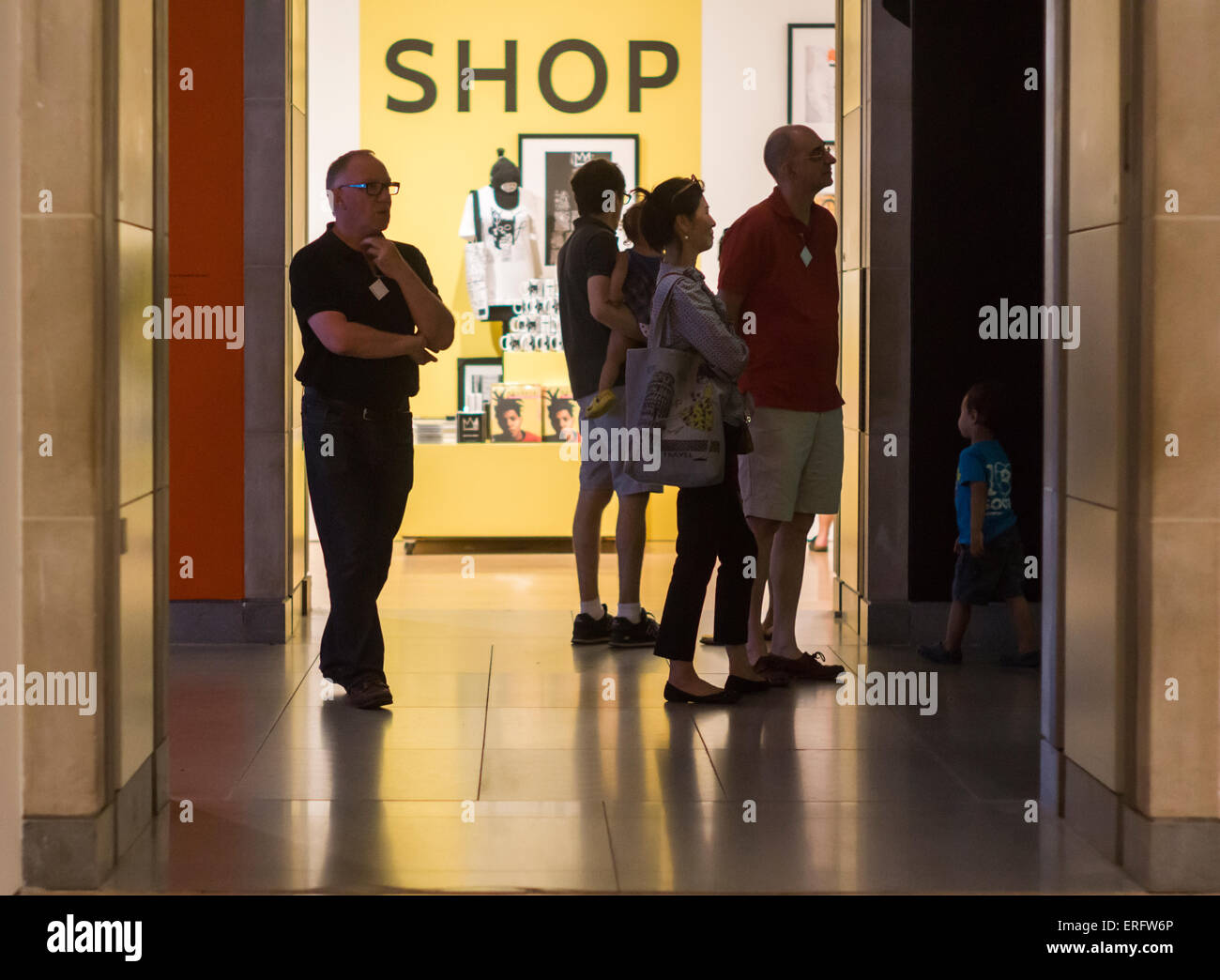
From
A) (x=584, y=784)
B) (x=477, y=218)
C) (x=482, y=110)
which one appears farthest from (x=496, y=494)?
(x=584, y=784)

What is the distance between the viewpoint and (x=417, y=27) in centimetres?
1000

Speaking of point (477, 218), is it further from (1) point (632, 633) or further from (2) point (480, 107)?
(1) point (632, 633)

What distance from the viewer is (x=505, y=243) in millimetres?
9906

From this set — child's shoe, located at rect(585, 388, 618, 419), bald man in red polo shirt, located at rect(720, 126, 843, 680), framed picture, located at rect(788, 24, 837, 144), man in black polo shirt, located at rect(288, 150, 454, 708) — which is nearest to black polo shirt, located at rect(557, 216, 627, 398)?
child's shoe, located at rect(585, 388, 618, 419)

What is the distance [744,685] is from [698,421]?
919mm

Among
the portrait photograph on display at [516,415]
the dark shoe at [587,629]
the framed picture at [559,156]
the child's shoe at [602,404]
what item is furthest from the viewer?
the framed picture at [559,156]

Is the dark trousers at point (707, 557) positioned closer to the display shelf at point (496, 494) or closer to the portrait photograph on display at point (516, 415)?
the display shelf at point (496, 494)

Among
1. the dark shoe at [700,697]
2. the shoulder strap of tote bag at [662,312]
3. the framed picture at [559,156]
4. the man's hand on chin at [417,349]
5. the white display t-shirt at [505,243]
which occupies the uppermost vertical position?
the framed picture at [559,156]

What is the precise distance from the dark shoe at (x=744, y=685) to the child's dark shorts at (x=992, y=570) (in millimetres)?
859

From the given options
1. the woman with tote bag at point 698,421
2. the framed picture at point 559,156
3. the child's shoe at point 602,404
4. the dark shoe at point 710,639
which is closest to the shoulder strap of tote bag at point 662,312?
the woman with tote bag at point 698,421

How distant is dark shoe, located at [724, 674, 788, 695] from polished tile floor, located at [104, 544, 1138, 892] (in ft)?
0.20

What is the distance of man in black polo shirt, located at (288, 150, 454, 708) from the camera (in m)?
4.50

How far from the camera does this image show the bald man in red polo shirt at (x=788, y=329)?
4855 mm
